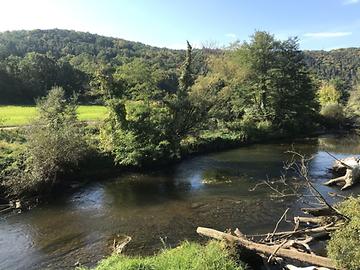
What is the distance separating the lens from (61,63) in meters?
88.3

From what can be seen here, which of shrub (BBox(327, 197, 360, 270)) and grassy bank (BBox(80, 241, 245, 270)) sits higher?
shrub (BBox(327, 197, 360, 270))

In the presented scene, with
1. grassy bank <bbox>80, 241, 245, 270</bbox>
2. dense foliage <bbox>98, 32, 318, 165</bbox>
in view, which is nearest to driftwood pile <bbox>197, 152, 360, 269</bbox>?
grassy bank <bbox>80, 241, 245, 270</bbox>

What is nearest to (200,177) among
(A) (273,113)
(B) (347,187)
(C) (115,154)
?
(C) (115,154)

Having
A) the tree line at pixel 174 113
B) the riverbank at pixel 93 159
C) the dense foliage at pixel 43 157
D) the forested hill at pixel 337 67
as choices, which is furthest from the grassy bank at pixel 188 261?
the forested hill at pixel 337 67

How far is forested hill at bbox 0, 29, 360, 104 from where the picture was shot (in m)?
62.9

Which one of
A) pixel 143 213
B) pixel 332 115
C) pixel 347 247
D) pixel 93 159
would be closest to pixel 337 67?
pixel 332 115

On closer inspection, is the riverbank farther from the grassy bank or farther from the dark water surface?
the grassy bank

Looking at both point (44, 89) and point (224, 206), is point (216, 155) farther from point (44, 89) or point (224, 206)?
point (44, 89)

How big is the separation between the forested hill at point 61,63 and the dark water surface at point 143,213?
11572 mm

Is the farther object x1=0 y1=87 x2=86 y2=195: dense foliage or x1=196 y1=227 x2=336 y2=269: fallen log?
x1=0 y1=87 x2=86 y2=195: dense foliage

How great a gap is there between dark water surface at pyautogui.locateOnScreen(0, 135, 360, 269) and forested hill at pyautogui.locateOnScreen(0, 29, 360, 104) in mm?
11572

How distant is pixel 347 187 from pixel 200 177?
1075 cm

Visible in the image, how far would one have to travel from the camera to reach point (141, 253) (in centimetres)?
1709

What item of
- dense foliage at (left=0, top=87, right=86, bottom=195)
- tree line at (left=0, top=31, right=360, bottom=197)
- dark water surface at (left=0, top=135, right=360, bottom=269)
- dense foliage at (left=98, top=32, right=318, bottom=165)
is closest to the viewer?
dark water surface at (left=0, top=135, right=360, bottom=269)
